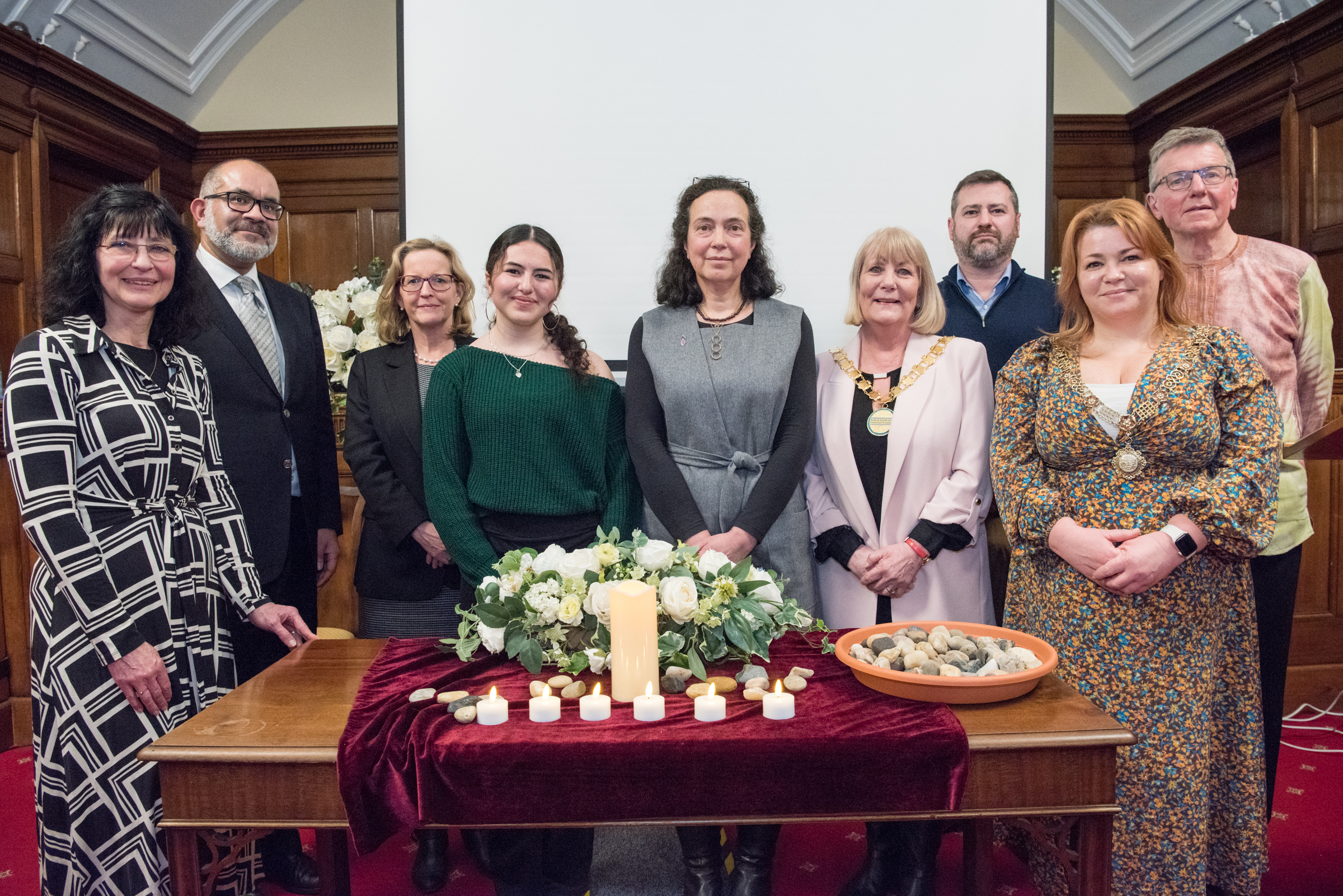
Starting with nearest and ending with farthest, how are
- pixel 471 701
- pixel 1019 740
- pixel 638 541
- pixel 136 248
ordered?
pixel 1019 740, pixel 471 701, pixel 638 541, pixel 136 248

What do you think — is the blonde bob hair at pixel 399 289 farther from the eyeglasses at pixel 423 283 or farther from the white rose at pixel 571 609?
the white rose at pixel 571 609

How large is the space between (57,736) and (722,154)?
2.60 metres

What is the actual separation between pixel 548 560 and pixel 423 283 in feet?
3.87

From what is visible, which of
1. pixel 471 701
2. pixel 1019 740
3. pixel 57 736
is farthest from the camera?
pixel 57 736

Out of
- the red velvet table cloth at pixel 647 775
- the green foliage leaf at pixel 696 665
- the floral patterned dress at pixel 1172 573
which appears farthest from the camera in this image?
the floral patterned dress at pixel 1172 573

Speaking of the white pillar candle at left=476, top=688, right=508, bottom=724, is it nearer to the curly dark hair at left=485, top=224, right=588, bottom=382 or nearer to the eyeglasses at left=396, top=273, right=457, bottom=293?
the curly dark hair at left=485, top=224, right=588, bottom=382

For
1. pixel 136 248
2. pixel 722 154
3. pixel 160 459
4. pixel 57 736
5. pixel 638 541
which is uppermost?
pixel 722 154

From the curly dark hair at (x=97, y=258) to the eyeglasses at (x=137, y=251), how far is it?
0.02 meters

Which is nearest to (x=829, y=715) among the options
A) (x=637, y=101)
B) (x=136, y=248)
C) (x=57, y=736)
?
(x=57, y=736)

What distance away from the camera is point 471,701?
131 centimetres

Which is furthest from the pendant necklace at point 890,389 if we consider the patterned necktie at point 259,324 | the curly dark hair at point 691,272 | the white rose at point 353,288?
the white rose at point 353,288

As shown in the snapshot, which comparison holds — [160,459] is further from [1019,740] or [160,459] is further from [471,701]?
[1019,740]

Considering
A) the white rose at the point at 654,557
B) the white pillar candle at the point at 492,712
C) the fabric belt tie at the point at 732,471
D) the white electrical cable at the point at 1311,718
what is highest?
the fabric belt tie at the point at 732,471

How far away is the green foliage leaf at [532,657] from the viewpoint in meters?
1.46
